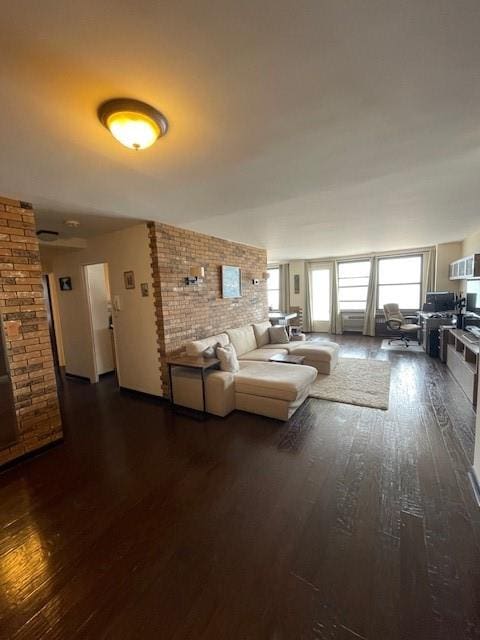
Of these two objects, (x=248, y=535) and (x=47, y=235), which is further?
(x=47, y=235)

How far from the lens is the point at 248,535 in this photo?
161cm

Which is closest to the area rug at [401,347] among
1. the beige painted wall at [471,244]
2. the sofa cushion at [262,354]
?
the beige painted wall at [471,244]

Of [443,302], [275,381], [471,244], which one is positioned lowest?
[275,381]

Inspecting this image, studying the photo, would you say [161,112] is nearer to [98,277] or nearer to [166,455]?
[166,455]

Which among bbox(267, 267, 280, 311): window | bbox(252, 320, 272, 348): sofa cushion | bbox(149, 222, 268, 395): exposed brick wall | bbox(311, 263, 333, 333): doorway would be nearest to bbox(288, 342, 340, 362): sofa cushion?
bbox(252, 320, 272, 348): sofa cushion

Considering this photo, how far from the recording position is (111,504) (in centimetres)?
191

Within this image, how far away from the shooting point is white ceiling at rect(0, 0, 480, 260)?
0.93 metres

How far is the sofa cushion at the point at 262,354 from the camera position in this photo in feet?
14.2

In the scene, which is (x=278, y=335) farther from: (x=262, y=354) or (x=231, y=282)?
(x=231, y=282)

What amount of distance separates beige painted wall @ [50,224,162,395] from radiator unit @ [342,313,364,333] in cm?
641

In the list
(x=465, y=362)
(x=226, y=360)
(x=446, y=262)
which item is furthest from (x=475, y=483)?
(x=446, y=262)

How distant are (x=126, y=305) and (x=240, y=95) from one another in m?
3.19

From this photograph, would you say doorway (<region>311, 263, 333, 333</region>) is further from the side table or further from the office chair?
the side table

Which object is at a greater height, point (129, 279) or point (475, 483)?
point (129, 279)
